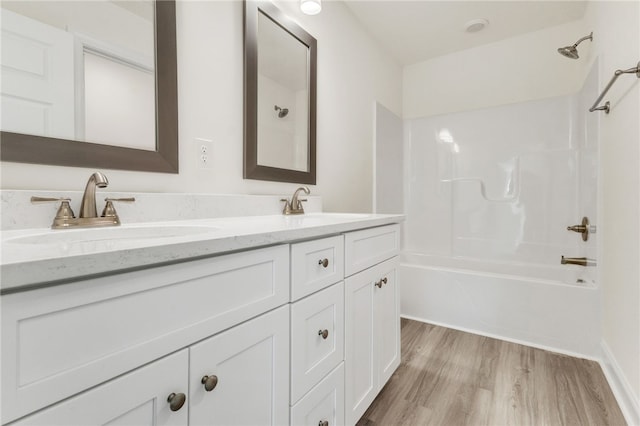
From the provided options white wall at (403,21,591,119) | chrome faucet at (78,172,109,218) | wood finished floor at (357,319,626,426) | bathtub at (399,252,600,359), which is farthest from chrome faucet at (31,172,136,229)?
white wall at (403,21,591,119)

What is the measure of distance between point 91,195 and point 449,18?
2.53 m

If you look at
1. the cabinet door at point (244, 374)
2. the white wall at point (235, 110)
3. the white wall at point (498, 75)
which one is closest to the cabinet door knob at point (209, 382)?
the cabinet door at point (244, 374)

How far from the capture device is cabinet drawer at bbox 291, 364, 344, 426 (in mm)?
829

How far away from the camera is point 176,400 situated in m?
0.53

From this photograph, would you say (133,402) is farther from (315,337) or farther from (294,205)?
(294,205)

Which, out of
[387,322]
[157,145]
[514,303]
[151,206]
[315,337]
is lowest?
[514,303]

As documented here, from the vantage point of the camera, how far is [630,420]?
4.03 ft

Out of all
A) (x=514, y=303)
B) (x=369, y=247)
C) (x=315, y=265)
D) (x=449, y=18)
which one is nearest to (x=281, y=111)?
(x=369, y=247)

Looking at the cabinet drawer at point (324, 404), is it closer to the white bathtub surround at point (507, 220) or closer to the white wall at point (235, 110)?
Result: the white wall at point (235, 110)

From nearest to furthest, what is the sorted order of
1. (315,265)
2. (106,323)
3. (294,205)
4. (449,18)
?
(106,323) → (315,265) → (294,205) → (449,18)

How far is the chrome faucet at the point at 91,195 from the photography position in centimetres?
78

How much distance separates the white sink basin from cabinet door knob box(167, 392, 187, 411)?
35 cm

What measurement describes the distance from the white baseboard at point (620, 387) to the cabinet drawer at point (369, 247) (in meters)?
1.12

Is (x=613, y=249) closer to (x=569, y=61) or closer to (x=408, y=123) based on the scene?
(x=569, y=61)
